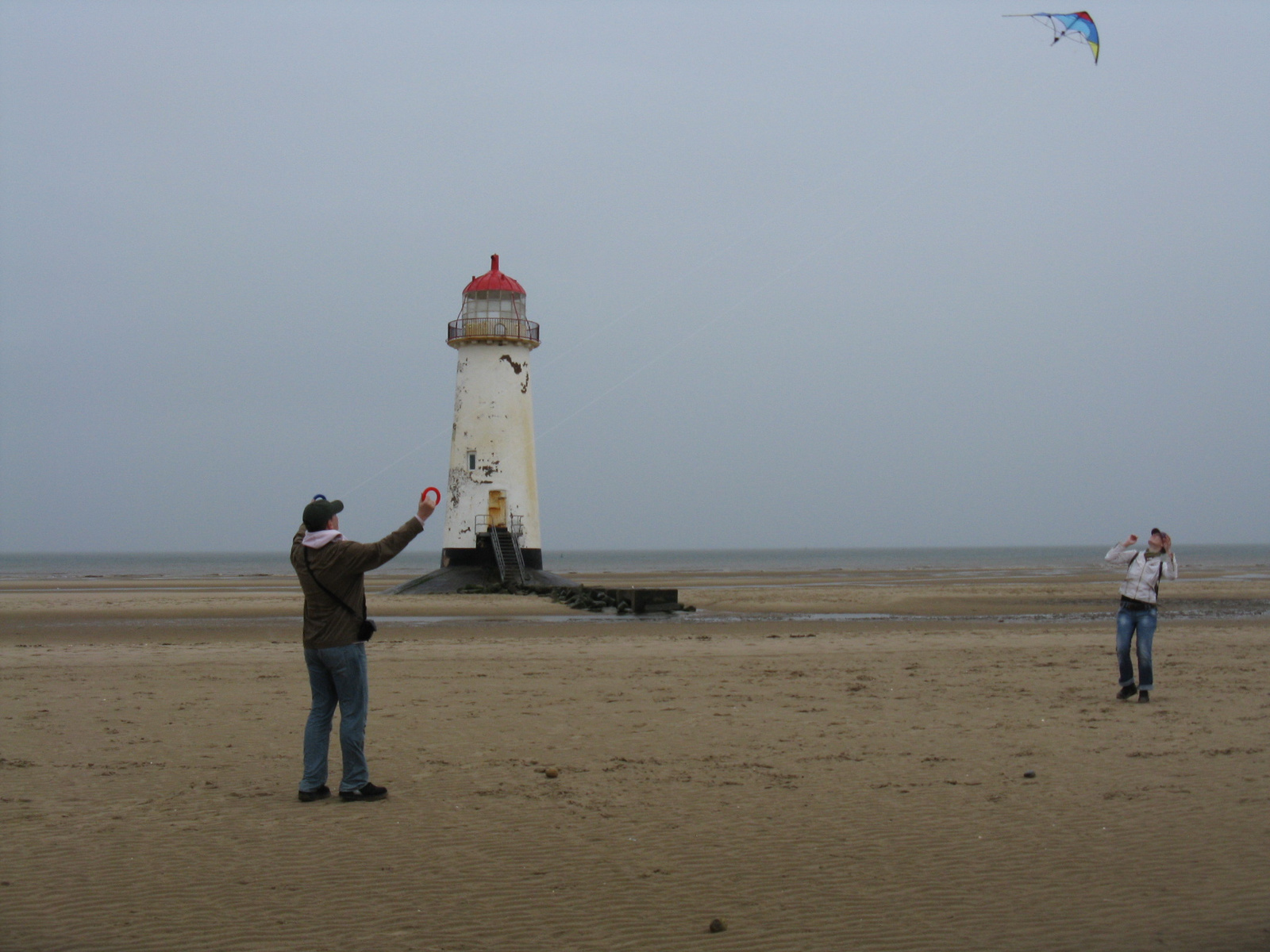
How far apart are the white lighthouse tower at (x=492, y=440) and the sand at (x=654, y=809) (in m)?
19.7

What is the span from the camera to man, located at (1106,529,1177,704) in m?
12.0

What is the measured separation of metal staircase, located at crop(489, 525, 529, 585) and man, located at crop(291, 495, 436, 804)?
27.2 metres

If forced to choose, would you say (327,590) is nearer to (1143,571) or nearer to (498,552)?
(1143,571)

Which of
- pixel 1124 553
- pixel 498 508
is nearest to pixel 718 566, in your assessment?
pixel 498 508

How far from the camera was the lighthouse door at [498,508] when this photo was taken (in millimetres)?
36094

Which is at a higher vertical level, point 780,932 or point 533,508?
point 533,508

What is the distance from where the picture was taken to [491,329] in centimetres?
3631

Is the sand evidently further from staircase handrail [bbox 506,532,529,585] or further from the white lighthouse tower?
the white lighthouse tower

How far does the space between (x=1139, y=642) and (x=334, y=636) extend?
8.88 m

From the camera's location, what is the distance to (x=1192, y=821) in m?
7.09

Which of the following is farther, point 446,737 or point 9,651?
point 9,651

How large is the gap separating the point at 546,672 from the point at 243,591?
35685mm

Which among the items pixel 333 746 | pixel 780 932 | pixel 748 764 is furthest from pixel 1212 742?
pixel 333 746

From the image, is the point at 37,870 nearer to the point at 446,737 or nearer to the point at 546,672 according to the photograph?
the point at 446,737
